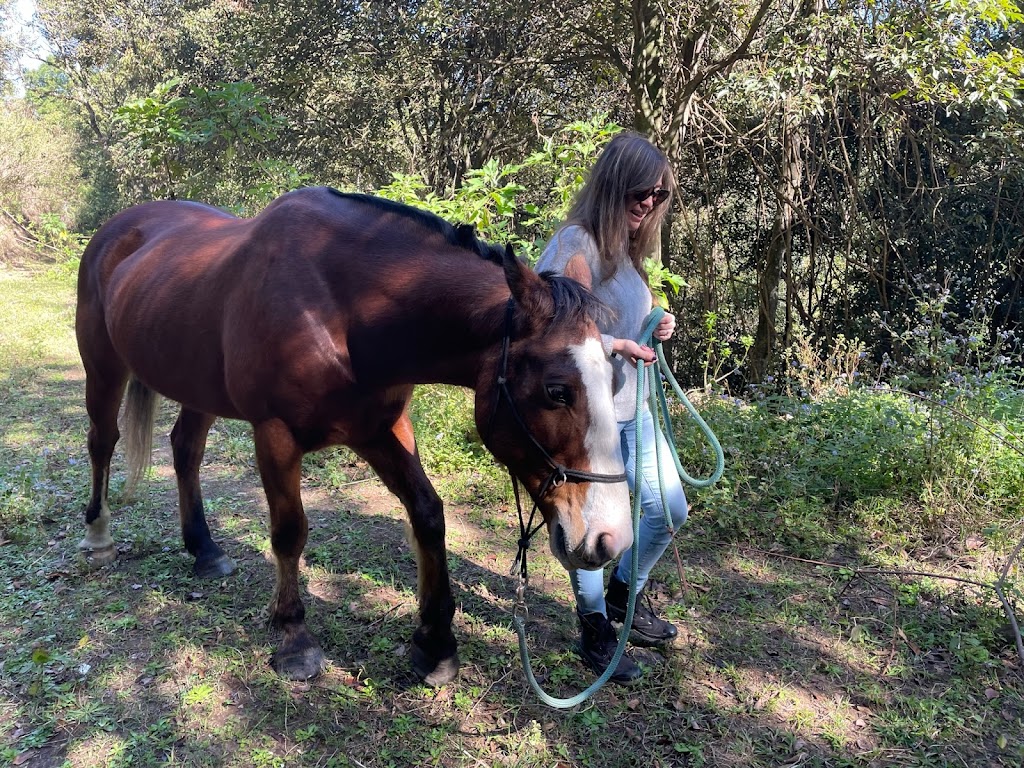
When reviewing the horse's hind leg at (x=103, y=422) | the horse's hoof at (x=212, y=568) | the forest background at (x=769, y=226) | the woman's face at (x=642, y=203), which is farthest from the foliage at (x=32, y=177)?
the woman's face at (x=642, y=203)

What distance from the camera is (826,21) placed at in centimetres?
512

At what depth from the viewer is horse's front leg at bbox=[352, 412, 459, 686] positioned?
262cm

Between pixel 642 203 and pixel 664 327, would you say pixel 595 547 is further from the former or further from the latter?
pixel 642 203

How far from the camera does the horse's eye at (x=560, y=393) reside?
77.2 inches

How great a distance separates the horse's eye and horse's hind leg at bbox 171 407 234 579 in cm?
225

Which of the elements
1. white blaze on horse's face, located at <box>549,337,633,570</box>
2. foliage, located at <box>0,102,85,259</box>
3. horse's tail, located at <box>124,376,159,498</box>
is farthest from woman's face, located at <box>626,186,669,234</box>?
foliage, located at <box>0,102,85,259</box>

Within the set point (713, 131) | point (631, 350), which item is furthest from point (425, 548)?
point (713, 131)

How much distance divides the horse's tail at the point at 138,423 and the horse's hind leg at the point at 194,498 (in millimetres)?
232

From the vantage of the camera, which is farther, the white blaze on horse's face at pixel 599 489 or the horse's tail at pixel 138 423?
the horse's tail at pixel 138 423

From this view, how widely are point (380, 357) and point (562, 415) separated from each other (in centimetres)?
74

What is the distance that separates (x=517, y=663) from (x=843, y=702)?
1.21 metres

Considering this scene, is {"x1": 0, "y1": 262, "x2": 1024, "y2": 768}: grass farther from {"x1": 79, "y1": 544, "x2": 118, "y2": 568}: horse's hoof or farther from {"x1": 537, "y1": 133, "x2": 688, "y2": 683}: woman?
{"x1": 537, "y1": 133, "x2": 688, "y2": 683}: woman

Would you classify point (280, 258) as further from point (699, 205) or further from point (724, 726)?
point (699, 205)

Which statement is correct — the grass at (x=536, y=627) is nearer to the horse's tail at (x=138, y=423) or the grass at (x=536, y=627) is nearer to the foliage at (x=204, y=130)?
the horse's tail at (x=138, y=423)
